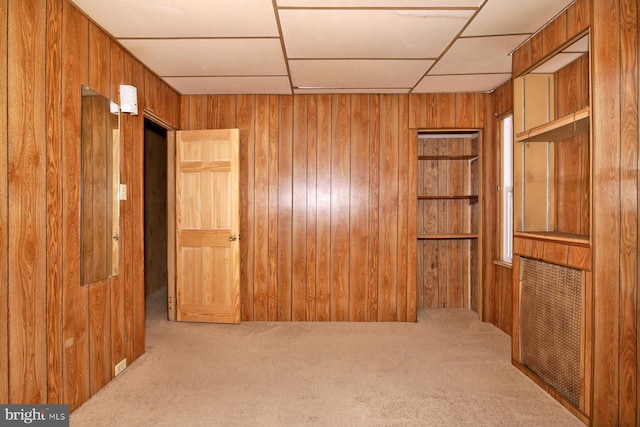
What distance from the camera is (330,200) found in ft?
12.9

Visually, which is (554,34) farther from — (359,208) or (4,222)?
(4,222)

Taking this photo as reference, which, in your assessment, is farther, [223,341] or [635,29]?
[223,341]

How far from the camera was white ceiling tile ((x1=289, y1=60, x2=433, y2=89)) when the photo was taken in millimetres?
3033

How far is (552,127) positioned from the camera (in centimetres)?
235

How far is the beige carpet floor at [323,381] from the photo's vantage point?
211cm

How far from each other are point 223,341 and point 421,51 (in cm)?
292

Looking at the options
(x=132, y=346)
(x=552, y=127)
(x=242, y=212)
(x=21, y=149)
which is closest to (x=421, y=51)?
(x=552, y=127)

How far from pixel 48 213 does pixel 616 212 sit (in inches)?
120

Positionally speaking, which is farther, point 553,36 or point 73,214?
point 553,36

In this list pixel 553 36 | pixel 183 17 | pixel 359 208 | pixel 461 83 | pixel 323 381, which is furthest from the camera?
pixel 359 208

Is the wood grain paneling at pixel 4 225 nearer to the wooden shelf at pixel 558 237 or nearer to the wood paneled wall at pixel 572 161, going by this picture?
the wooden shelf at pixel 558 237

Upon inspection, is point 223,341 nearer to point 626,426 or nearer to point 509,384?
point 509,384

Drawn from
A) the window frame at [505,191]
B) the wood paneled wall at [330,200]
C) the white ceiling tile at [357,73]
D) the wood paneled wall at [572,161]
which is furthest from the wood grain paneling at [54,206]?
the window frame at [505,191]

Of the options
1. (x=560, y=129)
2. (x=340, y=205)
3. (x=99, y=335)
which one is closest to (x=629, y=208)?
(x=560, y=129)
